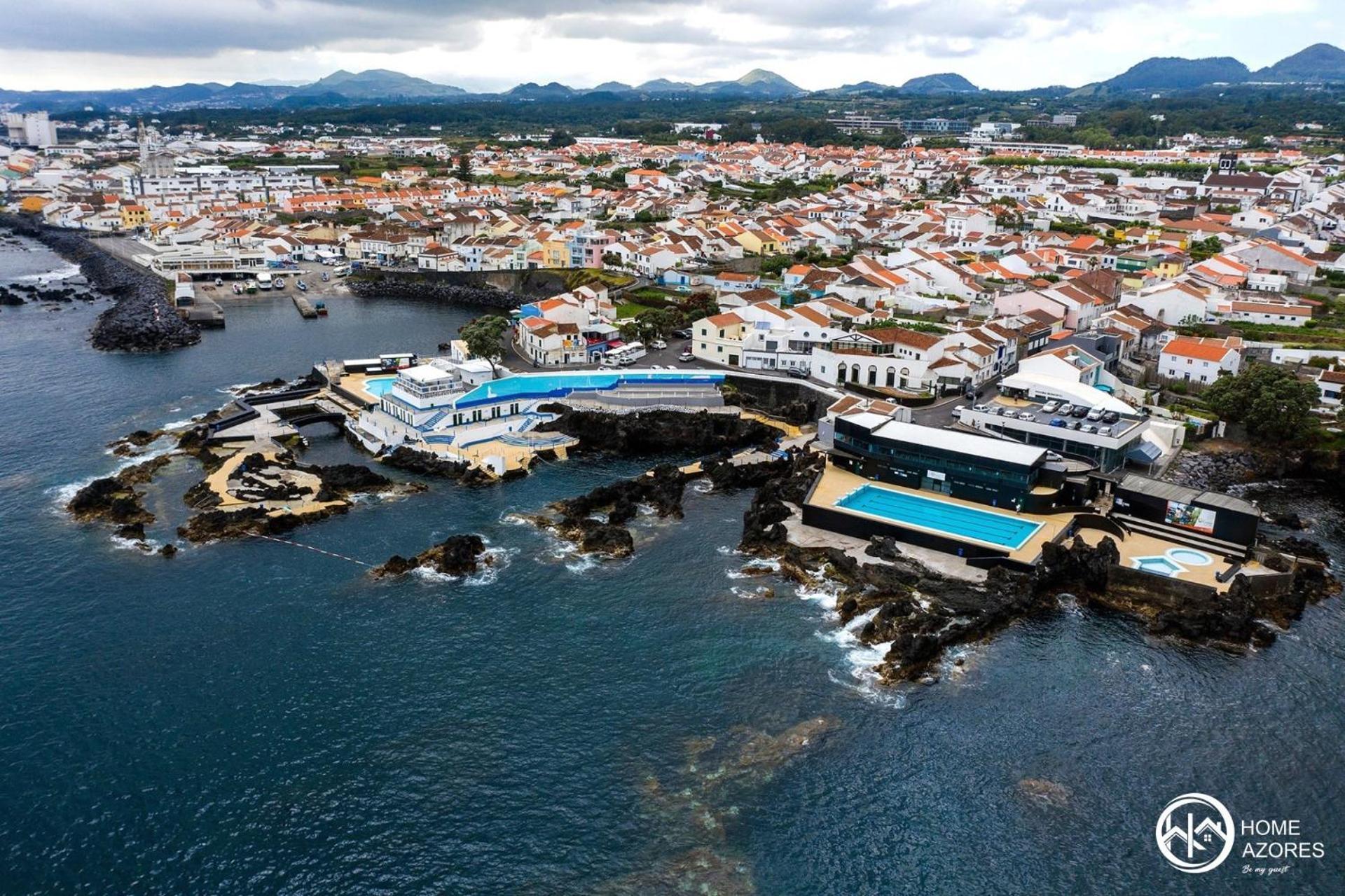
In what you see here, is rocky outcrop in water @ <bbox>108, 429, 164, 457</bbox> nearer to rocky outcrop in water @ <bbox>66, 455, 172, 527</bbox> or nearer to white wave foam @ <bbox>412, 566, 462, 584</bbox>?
rocky outcrop in water @ <bbox>66, 455, 172, 527</bbox>

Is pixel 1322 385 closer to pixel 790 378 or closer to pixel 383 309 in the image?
pixel 790 378

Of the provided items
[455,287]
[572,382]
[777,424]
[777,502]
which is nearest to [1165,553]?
[777,502]

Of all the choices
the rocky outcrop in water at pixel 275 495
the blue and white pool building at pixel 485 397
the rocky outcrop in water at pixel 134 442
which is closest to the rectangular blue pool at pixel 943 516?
the blue and white pool building at pixel 485 397

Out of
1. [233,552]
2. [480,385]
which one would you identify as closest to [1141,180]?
[480,385]

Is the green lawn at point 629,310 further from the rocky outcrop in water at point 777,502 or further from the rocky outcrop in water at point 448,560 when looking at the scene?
the rocky outcrop in water at point 448,560

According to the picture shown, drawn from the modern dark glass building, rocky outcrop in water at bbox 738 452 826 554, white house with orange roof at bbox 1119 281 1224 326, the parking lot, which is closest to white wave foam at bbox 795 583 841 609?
rocky outcrop in water at bbox 738 452 826 554

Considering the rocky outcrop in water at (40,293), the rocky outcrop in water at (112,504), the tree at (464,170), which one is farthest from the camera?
the tree at (464,170)
